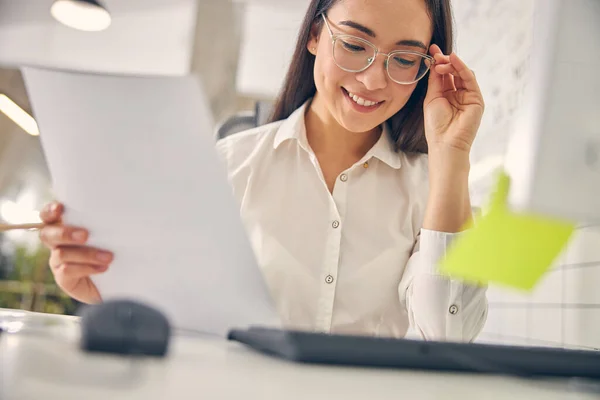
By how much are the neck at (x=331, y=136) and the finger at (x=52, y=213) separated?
2.40 feet

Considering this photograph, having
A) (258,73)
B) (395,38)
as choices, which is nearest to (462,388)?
(395,38)

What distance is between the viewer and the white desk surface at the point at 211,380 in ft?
0.87

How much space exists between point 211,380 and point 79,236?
1.22 feet

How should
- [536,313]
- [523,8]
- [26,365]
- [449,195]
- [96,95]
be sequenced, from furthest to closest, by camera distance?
[523,8] < [536,313] < [449,195] < [96,95] < [26,365]

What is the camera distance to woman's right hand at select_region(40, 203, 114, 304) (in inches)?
23.8

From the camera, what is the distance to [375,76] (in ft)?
3.55

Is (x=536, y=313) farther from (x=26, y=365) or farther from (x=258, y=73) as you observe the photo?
(x=26, y=365)

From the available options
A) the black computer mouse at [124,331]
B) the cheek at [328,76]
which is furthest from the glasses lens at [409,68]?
the black computer mouse at [124,331]

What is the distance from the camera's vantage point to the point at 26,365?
0.29 metres

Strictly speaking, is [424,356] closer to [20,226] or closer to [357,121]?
[20,226]

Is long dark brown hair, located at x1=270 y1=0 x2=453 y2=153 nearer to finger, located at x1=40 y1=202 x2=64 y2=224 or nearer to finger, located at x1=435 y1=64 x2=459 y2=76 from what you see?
finger, located at x1=435 y1=64 x2=459 y2=76

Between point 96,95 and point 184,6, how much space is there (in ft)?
5.97

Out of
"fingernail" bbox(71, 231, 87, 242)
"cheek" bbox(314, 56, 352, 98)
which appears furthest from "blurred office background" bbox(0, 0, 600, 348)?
"fingernail" bbox(71, 231, 87, 242)

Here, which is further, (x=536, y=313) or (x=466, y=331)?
(x=536, y=313)
